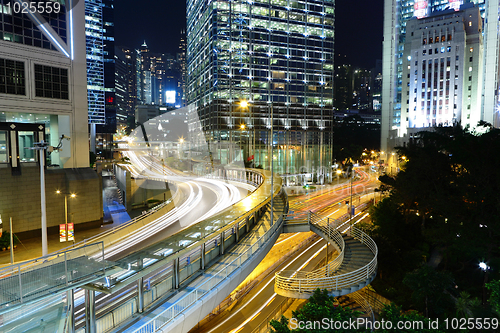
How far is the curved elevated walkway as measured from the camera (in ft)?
50.0

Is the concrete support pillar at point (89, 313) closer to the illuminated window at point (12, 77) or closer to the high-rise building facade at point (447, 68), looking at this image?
the illuminated window at point (12, 77)

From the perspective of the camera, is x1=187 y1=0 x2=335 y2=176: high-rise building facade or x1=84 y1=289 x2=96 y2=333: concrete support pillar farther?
x1=187 y1=0 x2=335 y2=176: high-rise building facade

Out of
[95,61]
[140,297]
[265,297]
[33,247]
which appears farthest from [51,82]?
[95,61]

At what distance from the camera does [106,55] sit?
72312mm

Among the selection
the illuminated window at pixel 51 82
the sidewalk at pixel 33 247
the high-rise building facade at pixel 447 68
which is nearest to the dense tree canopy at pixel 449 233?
the sidewalk at pixel 33 247

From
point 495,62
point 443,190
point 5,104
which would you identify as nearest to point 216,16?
point 5,104

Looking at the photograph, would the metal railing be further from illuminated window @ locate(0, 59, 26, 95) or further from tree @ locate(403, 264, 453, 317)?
illuminated window @ locate(0, 59, 26, 95)

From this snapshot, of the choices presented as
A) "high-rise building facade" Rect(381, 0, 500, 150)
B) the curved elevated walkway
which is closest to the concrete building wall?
the curved elevated walkway

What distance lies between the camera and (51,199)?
22.8 metres

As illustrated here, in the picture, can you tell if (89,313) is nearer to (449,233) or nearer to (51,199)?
(51,199)

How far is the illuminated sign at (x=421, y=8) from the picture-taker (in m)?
94.3

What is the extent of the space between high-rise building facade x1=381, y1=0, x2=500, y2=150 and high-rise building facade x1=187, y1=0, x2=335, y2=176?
4488 centimetres

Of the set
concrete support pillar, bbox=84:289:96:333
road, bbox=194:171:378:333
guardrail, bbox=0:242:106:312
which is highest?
guardrail, bbox=0:242:106:312

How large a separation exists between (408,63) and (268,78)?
62.9 m
